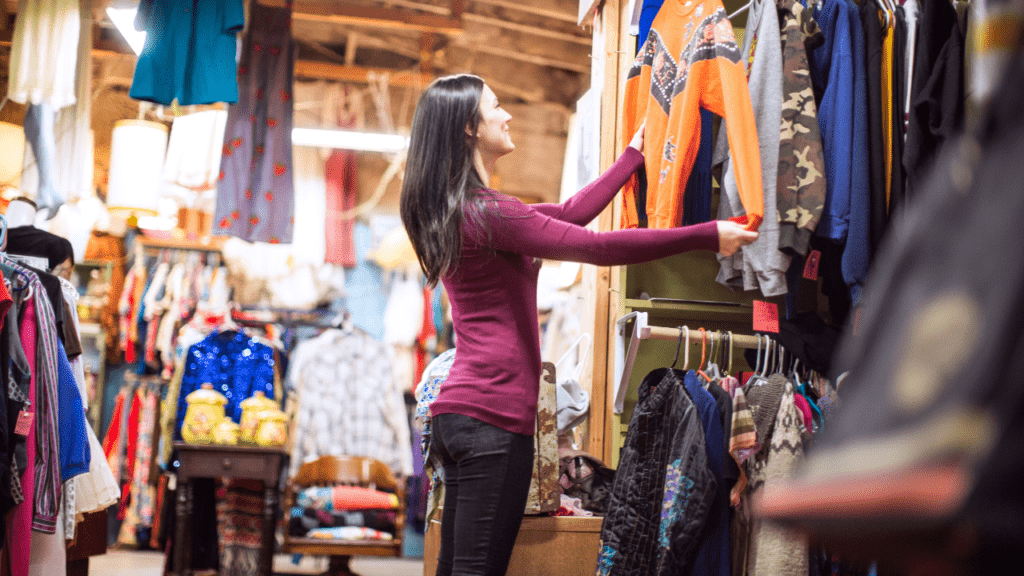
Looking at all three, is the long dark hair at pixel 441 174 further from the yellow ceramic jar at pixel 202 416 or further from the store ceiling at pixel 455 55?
the store ceiling at pixel 455 55

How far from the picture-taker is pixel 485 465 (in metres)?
1.60

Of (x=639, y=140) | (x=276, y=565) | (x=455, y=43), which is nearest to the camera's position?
(x=639, y=140)

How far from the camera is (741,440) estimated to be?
6.94 ft

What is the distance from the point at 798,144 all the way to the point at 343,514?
12.2 ft

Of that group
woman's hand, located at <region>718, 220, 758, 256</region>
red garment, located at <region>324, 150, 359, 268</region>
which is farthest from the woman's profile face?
red garment, located at <region>324, 150, 359, 268</region>

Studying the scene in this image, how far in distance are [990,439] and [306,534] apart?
501cm

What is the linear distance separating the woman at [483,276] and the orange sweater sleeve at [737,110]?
529mm

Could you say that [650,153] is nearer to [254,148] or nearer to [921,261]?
[921,261]

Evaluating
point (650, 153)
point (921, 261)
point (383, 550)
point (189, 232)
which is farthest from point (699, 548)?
point (189, 232)

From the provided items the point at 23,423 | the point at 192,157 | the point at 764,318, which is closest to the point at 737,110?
the point at 764,318

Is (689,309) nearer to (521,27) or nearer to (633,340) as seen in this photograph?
(633,340)

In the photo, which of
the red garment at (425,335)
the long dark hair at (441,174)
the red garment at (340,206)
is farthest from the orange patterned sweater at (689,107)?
the red garment at (340,206)

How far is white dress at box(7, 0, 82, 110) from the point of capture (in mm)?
4164

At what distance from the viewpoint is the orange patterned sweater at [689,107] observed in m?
2.17
